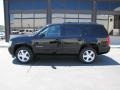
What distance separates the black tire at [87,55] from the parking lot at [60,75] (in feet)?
0.89

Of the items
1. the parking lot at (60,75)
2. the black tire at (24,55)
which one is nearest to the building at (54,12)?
the parking lot at (60,75)

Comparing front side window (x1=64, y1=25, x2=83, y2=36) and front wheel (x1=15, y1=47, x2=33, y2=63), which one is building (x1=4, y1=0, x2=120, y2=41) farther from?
front wheel (x1=15, y1=47, x2=33, y2=63)

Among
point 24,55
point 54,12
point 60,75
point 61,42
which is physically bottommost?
point 60,75

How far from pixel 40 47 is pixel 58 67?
1.37m

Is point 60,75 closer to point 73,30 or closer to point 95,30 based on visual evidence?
point 73,30

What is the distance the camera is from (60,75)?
25.4 feet

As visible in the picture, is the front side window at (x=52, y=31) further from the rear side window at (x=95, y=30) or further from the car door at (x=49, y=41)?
the rear side window at (x=95, y=30)

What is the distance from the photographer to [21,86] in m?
6.40

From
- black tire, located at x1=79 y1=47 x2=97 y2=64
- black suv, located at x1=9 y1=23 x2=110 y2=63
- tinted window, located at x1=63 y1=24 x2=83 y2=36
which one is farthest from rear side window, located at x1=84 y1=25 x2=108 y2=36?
black tire, located at x1=79 y1=47 x2=97 y2=64

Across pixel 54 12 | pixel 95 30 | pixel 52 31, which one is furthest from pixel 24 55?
pixel 54 12

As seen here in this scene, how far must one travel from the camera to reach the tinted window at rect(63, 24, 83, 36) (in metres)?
10.0

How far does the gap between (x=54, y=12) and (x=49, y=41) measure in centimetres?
988

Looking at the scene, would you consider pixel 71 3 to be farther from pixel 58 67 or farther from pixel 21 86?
pixel 21 86

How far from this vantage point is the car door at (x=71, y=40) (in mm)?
9898
